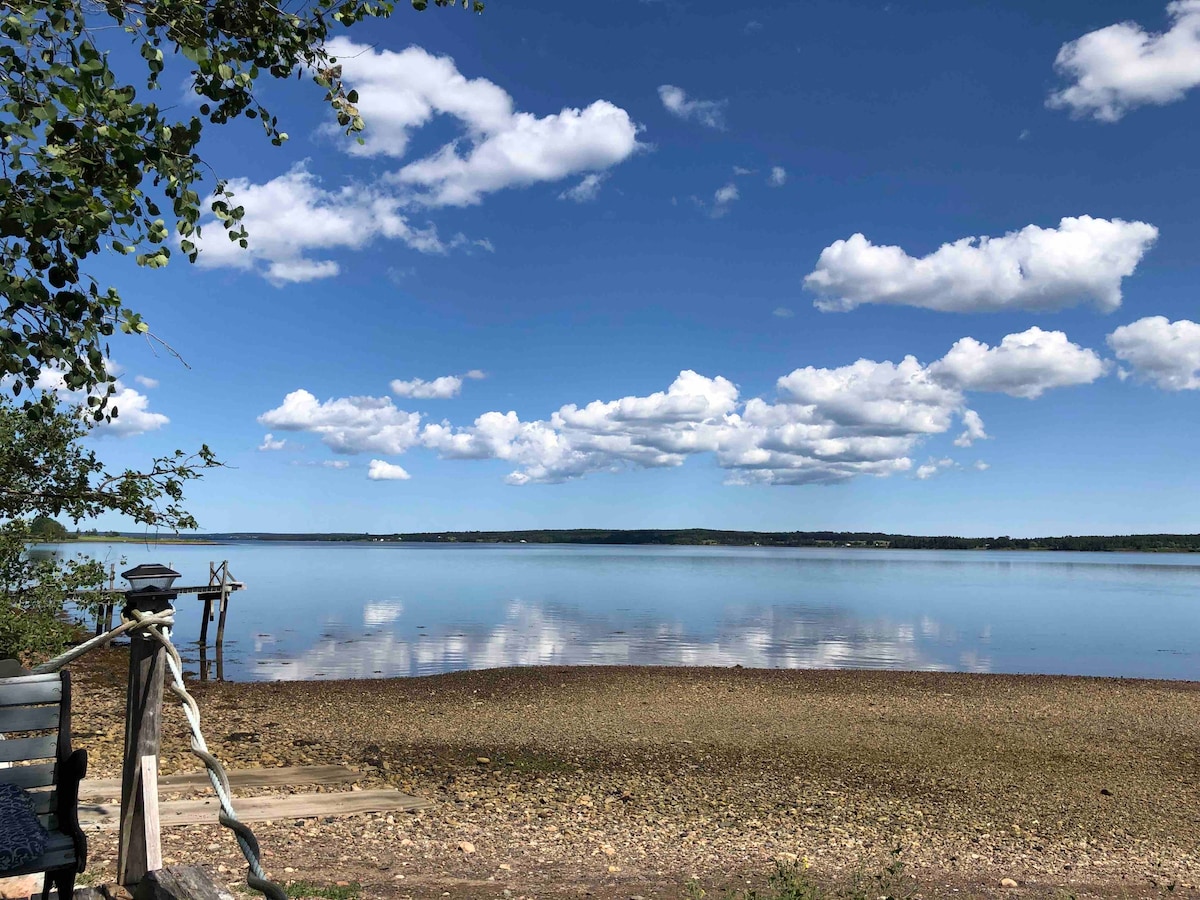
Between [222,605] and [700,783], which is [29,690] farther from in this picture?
[222,605]

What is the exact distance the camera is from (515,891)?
722 centimetres

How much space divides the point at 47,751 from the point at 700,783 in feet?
29.9

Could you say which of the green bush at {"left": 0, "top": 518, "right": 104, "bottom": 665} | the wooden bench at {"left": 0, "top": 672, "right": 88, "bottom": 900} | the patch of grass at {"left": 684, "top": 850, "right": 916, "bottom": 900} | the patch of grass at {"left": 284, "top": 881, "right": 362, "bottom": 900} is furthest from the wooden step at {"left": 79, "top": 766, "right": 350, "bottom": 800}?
the patch of grass at {"left": 684, "top": 850, "right": 916, "bottom": 900}

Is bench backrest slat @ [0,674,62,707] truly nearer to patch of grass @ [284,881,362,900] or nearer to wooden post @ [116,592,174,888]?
wooden post @ [116,592,174,888]

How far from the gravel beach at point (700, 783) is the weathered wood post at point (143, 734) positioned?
252cm

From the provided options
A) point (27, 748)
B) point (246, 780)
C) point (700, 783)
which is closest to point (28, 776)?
point (27, 748)

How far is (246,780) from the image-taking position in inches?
401

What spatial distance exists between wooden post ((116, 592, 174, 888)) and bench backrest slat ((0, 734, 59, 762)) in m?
0.35

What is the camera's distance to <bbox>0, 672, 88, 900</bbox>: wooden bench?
4090 mm

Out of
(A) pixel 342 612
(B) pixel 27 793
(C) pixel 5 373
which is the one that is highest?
(C) pixel 5 373

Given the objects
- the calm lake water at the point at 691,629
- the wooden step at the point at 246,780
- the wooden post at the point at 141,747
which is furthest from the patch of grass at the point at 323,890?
the calm lake water at the point at 691,629

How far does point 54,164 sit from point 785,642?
3631 cm

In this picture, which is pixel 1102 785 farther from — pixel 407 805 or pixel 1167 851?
pixel 407 805

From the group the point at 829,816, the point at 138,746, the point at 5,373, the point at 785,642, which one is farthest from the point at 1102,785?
the point at 785,642
